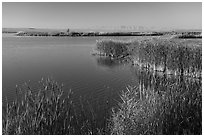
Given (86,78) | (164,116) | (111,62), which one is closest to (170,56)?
(86,78)

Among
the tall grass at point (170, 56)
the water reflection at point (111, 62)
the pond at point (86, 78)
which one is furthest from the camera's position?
the water reflection at point (111, 62)

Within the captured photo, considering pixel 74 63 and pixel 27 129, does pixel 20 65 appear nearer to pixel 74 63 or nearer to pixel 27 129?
pixel 74 63

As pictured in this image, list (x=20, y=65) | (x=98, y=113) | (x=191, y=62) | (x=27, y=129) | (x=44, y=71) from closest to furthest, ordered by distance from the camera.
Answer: (x=27, y=129) → (x=98, y=113) → (x=191, y=62) → (x=44, y=71) → (x=20, y=65)

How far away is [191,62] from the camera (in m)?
10.9

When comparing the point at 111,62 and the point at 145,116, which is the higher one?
the point at 145,116

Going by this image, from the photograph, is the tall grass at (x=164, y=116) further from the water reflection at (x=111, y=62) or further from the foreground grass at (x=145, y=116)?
the water reflection at (x=111, y=62)

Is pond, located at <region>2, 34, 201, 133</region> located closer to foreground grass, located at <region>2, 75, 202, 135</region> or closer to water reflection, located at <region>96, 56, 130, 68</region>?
water reflection, located at <region>96, 56, 130, 68</region>

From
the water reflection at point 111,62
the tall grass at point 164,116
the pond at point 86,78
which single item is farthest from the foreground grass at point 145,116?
the water reflection at point 111,62

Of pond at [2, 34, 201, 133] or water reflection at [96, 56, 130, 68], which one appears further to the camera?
water reflection at [96, 56, 130, 68]

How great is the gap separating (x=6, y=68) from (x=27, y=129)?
8522 mm

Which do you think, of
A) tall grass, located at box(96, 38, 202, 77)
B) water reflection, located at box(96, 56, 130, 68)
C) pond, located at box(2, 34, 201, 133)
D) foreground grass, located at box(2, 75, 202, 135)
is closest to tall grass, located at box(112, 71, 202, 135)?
foreground grass, located at box(2, 75, 202, 135)

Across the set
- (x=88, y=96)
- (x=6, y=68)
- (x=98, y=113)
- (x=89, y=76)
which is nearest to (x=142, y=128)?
(x=98, y=113)

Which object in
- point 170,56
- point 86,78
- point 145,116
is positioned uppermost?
point 170,56

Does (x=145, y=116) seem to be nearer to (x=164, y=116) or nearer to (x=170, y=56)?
(x=164, y=116)
